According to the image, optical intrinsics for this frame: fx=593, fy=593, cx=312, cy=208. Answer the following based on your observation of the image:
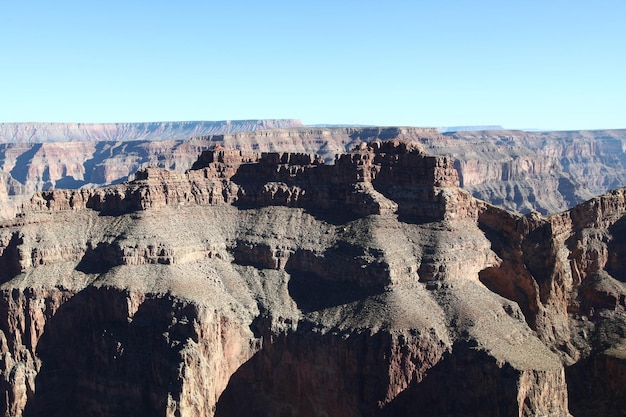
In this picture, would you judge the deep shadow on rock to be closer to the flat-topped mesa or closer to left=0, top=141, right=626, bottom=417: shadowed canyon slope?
left=0, top=141, right=626, bottom=417: shadowed canyon slope

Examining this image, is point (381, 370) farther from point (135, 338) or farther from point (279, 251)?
point (135, 338)

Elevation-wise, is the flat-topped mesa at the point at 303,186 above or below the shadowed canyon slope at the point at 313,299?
above

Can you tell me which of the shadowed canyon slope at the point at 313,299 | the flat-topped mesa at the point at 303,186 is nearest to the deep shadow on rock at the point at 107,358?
the shadowed canyon slope at the point at 313,299

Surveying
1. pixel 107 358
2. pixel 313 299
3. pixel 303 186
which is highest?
pixel 303 186

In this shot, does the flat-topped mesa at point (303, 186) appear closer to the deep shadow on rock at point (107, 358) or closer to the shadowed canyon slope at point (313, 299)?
the shadowed canyon slope at point (313, 299)

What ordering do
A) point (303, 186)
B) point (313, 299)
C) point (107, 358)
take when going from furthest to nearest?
1. point (303, 186)
2. point (313, 299)
3. point (107, 358)

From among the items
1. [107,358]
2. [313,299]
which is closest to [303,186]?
[313,299]

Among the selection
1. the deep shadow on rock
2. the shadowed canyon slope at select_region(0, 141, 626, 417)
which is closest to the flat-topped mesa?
the shadowed canyon slope at select_region(0, 141, 626, 417)

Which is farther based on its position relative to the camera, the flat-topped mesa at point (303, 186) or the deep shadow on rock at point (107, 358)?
the flat-topped mesa at point (303, 186)

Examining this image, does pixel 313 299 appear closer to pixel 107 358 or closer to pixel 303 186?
pixel 303 186
